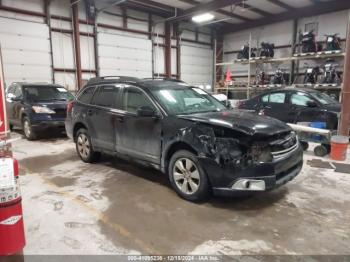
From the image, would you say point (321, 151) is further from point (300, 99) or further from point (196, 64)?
point (196, 64)

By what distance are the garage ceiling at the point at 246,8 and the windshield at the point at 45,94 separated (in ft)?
18.8

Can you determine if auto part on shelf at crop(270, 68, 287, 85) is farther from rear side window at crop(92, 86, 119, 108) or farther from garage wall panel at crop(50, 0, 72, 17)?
rear side window at crop(92, 86, 119, 108)

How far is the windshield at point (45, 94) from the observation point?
24.2ft

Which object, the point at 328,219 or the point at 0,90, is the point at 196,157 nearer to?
the point at 328,219

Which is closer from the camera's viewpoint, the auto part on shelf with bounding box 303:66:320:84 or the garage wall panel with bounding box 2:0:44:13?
the garage wall panel with bounding box 2:0:44:13

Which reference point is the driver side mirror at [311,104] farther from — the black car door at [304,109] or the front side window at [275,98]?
the front side window at [275,98]

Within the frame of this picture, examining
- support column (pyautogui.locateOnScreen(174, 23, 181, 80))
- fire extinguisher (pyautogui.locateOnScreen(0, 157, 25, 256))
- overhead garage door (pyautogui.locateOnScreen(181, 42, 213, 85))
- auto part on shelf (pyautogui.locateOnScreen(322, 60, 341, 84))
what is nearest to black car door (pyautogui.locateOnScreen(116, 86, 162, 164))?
fire extinguisher (pyautogui.locateOnScreen(0, 157, 25, 256))

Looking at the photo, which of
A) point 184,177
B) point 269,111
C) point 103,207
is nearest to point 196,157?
point 184,177

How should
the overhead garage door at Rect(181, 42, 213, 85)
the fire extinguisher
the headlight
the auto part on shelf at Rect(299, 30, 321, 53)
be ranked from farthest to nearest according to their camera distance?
the overhead garage door at Rect(181, 42, 213, 85) < the auto part on shelf at Rect(299, 30, 321, 53) < the headlight < the fire extinguisher

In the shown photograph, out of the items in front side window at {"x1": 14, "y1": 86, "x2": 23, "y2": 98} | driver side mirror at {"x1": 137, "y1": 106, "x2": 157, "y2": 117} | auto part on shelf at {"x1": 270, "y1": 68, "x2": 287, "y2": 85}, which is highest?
auto part on shelf at {"x1": 270, "y1": 68, "x2": 287, "y2": 85}

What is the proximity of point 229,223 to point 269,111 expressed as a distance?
209 inches

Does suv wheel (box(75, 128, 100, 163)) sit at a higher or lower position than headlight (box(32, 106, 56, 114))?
lower

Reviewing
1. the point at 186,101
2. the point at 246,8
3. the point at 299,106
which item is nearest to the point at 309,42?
the point at 246,8

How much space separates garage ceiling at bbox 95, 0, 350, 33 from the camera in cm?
1161
